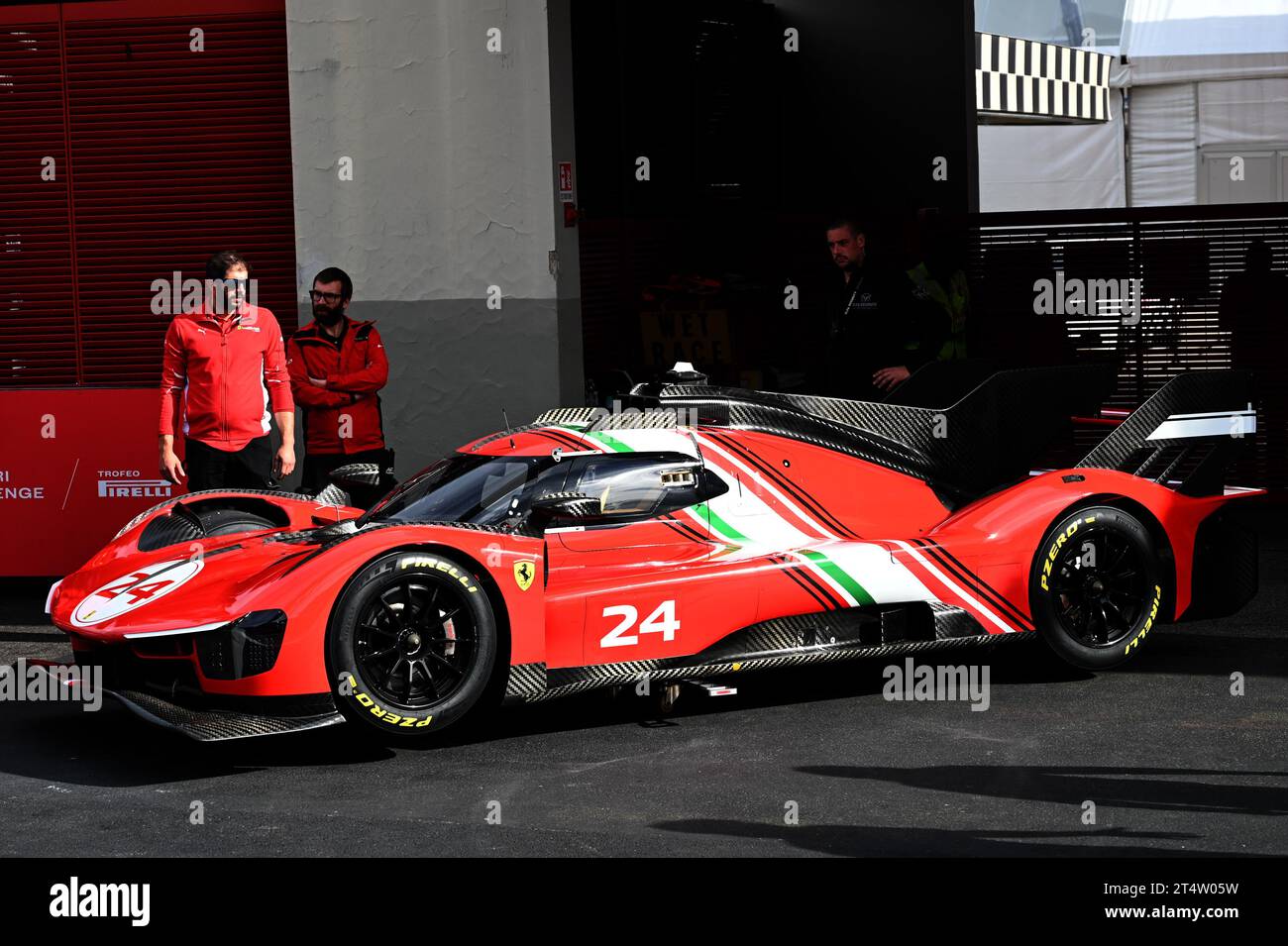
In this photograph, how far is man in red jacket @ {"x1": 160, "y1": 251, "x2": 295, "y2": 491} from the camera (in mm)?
9078

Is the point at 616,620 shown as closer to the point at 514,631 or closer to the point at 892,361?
the point at 514,631

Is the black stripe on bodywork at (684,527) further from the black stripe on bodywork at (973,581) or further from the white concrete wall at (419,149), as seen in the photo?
the white concrete wall at (419,149)

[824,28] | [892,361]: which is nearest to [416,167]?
[892,361]

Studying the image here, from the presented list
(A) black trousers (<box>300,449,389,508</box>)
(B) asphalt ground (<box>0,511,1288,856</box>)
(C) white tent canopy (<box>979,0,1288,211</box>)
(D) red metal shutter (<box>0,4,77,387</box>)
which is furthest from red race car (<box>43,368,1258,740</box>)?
(C) white tent canopy (<box>979,0,1288,211</box>)

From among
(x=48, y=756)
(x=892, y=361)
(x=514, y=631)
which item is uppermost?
(x=892, y=361)

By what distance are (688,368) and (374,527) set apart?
75.7 inches

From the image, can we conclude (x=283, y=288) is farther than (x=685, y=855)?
Yes

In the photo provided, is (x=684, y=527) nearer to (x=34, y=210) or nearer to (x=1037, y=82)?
(x=34, y=210)

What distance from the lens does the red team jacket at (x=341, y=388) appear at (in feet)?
31.9

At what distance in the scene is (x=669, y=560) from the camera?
7.05 meters

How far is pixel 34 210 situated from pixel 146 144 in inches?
36.9

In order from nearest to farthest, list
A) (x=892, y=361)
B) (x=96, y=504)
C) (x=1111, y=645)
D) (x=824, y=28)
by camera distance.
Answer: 1. (x=1111, y=645)
2. (x=892, y=361)
3. (x=96, y=504)
4. (x=824, y=28)

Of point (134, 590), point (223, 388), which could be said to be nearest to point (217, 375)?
point (223, 388)

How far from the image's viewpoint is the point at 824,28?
16.9m
